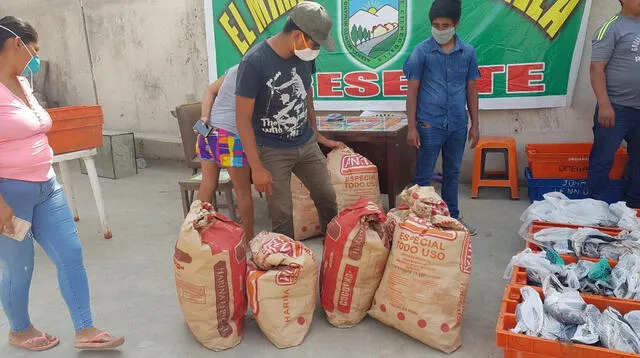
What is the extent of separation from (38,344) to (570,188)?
144 inches

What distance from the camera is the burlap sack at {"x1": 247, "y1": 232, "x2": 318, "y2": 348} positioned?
7.26 feet

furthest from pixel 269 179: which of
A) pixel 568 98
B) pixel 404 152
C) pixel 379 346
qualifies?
pixel 568 98

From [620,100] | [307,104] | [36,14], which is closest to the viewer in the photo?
[307,104]

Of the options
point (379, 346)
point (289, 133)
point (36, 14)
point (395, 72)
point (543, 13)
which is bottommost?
point (379, 346)

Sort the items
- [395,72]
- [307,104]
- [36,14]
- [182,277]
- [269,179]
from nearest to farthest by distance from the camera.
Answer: [182,277]
[269,179]
[307,104]
[395,72]
[36,14]

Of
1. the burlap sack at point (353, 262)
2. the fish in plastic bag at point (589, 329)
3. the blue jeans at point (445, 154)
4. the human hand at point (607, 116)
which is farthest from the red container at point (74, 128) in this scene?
the human hand at point (607, 116)

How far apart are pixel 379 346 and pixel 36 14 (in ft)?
24.8

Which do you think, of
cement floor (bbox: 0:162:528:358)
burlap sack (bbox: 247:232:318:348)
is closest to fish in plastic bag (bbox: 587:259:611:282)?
cement floor (bbox: 0:162:528:358)

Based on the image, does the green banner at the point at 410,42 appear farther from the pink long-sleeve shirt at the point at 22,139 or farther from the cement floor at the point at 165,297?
the pink long-sleeve shirt at the point at 22,139

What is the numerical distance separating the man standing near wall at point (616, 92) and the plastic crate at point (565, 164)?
24cm

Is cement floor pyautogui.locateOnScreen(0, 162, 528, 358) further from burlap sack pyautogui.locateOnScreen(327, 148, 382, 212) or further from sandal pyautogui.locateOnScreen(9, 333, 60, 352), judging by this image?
burlap sack pyautogui.locateOnScreen(327, 148, 382, 212)

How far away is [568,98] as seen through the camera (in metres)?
4.10

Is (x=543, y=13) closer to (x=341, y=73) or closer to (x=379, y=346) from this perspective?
(x=341, y=73)

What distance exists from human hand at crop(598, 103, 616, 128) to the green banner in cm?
93
